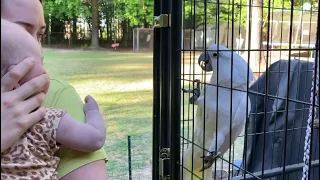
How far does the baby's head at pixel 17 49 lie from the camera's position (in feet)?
1.49

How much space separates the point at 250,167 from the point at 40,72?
156 centimetres

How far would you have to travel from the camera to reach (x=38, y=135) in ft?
1.71

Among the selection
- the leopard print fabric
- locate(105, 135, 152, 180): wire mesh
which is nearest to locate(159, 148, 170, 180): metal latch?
locate(105, 135, 152, 180): wire mesh

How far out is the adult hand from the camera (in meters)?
0.45

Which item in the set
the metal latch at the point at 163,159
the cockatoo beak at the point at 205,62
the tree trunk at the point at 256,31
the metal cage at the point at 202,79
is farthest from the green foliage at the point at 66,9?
the tree trunk at the point at 256,31

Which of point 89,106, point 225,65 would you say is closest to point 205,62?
point 225,65

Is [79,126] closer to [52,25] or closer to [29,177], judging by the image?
[29,177]

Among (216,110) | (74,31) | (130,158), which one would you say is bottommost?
(130,158)

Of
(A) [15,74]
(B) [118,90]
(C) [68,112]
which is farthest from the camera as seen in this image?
(B) [118,90]

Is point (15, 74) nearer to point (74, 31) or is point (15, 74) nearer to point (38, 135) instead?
point (38, 135)

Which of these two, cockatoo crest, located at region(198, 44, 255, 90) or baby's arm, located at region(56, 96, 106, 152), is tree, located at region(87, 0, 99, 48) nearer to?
cockatoo crest, located at region(198, 44, 255, 90)

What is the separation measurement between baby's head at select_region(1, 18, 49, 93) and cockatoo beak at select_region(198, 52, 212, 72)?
0.78 meters

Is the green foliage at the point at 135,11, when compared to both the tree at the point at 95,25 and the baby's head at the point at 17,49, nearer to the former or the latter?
the tree at the point at 95,25

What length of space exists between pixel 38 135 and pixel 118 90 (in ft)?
2.85
